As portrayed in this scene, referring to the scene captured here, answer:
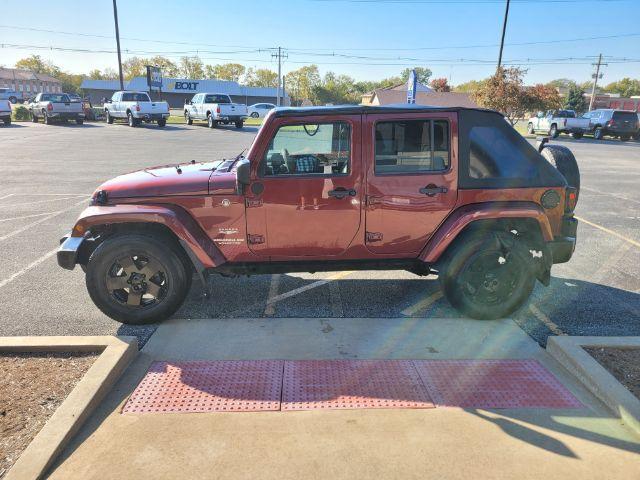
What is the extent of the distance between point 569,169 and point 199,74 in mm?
128623

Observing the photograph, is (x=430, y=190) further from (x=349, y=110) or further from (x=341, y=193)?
(x=349, y=110)

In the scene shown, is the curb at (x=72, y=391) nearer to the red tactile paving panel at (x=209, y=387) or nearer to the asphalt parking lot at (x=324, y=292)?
the red tactile paving panel at (x=209, y=387)

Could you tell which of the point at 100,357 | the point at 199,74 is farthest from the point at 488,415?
the point at 199,74

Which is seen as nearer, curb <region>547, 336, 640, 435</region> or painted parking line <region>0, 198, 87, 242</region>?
curb <region>547, 336, 640, 435</region>

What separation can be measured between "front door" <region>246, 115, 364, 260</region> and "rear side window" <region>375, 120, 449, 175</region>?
25 centimetres

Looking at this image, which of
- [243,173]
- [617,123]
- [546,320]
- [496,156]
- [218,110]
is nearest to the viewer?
[243,173]

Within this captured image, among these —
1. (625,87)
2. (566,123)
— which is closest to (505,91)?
(566,123)

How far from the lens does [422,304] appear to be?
187 inches

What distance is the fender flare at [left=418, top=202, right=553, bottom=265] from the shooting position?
4047mm

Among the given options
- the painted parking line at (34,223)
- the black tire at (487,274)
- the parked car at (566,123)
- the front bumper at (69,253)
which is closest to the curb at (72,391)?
the front bumper at (69,253)

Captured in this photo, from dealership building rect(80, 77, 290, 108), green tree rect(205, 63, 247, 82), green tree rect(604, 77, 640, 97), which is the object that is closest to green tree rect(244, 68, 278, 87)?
green tree rect(205, 63, 247, 82)

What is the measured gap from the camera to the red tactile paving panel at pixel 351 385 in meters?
3.10

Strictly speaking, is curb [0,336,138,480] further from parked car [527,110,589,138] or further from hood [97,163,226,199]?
parked car [527,110,589,138]

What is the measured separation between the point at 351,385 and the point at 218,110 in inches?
1108
